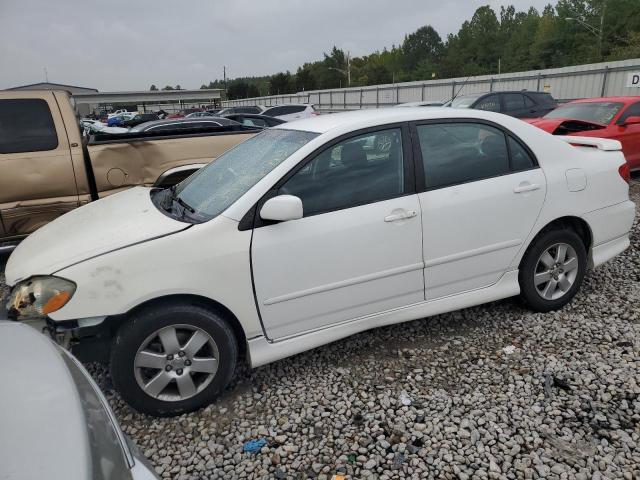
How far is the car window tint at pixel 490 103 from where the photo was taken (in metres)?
11.9

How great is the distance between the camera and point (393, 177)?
118 inches

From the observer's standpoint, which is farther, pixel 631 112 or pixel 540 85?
pixel 540 85

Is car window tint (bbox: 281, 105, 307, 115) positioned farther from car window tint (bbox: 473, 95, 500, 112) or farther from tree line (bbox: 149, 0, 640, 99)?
tree line (bbox: 149, 0, 640, 99)

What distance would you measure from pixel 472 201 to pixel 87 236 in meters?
2.48

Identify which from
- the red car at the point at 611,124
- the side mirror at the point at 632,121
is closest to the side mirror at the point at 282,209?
the red car at the point at 611,124

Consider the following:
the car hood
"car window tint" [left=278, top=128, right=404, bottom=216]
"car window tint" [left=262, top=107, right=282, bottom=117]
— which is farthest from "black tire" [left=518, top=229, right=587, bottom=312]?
"car window tint" [left=262, top=107, right=282, bottom=117]

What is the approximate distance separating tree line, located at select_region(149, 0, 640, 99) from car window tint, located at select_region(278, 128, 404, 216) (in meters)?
32.2

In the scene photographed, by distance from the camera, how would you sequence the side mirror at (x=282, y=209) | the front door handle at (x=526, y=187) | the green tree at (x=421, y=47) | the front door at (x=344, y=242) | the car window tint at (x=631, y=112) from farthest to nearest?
1. the green tree at (x=421, y=47)
2. the car window tint at (x=631, y=112)
3. the front door handle at (x=526, y=187)
4. the front door at (x=344, y=242)
5. the side mirror at (x=282, y=209)

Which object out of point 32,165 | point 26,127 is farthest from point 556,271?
point 26,127

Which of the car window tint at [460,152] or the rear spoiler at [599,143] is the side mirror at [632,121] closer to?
the rear spoiler at [599,143]

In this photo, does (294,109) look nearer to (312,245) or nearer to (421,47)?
(312,245)

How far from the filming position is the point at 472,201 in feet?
10.2

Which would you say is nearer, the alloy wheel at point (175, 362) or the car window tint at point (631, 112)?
the alloy wheel at point (175, 362)

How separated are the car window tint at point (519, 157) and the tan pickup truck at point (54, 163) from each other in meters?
3.16
